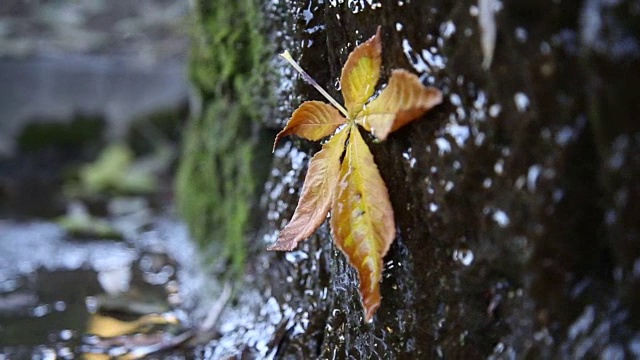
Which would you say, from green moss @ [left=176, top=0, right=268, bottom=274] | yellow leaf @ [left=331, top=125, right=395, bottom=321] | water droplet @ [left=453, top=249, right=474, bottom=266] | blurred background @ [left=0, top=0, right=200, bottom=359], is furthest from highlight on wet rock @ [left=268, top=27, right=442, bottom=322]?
blurred background @ [left=0, top=0, right=200, bottom=359]

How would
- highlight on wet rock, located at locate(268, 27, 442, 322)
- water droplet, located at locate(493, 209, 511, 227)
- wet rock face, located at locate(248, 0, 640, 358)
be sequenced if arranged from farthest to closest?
highlight on wet rock, located at locate(268, 27, 442, 322)
water droplet, located at locate(493, 209, 511, 227)
wet rock face, located at locate(248, 0, 640, 358)

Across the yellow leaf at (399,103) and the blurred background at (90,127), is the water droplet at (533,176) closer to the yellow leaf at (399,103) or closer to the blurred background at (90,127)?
the yellow leaf at (399,103)

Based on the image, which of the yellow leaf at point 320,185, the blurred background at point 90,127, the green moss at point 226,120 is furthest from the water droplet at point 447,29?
the blurred background at point 90,127

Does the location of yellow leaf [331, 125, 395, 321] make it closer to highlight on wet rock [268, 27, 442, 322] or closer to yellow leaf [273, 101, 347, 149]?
highlight on wet rock [268, 27, 442, 322]

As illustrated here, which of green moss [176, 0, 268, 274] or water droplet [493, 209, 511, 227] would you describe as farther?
green moss [176, 0, 268, 274]

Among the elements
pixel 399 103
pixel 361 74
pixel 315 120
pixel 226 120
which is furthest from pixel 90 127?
pixel 399 103

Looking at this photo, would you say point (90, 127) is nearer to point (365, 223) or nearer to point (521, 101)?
point (365, 223)
